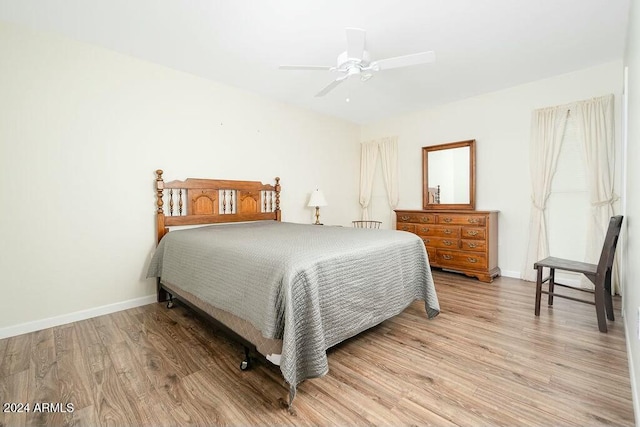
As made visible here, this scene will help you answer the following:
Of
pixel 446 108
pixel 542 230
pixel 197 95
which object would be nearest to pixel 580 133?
pixel 542 230

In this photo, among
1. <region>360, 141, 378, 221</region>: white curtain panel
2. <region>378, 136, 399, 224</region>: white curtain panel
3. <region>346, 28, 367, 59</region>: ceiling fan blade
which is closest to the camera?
<region>346, 28, 367, 59</region>: ceiling fan blade

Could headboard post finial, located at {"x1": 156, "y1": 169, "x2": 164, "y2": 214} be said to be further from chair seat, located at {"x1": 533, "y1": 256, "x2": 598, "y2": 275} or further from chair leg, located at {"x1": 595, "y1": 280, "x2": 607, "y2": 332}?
chair leg, located at {"x1": 595, "y1": 280, "x2": 607, "y2": 332}

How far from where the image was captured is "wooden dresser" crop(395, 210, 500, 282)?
12.1ft

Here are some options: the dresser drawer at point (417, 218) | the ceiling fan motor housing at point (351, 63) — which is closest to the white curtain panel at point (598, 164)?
the dresser drawer at point (417, 218)

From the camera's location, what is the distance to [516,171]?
377 cm

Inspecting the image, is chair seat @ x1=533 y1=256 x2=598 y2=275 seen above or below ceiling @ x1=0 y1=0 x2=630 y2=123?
below

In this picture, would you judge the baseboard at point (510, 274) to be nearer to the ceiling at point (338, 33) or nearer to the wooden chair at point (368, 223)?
the wooden chair at point (368, 223)

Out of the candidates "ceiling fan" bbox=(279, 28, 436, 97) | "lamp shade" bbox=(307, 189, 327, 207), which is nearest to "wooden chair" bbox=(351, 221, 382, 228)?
"lamp shade" bbox=(307, 189, 327, 207)

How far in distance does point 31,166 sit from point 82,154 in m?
0.37

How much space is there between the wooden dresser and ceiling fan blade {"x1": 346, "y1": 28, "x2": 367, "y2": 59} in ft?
8.59

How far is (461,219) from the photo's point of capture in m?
3.86

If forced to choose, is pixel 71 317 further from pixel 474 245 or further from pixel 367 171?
pixel 367 171

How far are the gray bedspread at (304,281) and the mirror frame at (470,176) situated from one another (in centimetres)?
211

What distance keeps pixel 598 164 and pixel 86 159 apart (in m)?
5.31
